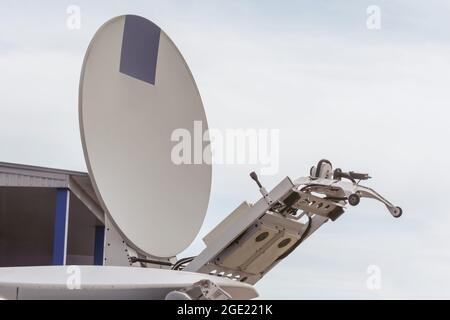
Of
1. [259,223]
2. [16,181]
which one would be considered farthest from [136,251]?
[16,181]

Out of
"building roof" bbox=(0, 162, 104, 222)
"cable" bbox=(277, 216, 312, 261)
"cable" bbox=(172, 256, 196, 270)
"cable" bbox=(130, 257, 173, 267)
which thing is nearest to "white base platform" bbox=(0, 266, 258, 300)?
"cable" bbox=(130, 257, 173, 267)

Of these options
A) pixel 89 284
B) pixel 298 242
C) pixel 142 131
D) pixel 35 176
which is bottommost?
pixel 89 284

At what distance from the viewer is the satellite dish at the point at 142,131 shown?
241 inches

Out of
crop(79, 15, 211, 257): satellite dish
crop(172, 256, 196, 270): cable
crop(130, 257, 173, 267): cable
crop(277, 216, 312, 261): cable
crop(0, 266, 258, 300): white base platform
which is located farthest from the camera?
crop(277, 216, 312, 261): cable

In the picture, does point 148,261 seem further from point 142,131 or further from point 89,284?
point 89,284

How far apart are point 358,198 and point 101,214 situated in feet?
39.0

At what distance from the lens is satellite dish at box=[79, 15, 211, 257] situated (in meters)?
6.12

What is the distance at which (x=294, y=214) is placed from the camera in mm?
6355

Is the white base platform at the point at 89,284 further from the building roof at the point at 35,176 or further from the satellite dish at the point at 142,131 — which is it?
the building roof at the point at 35,176

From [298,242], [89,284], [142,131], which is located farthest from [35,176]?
[89,284]

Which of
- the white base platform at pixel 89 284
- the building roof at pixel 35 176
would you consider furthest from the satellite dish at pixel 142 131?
the building roof at pixel 35 176

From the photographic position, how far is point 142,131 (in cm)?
666

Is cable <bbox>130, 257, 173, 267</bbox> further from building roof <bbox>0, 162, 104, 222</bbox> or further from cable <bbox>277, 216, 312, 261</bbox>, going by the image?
building roof <bbox>0, 162, 104, 222</bbox>

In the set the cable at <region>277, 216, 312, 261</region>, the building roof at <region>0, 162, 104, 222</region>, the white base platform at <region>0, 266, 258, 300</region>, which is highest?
the building roof at <region>0, 162, 104, 222</region>
